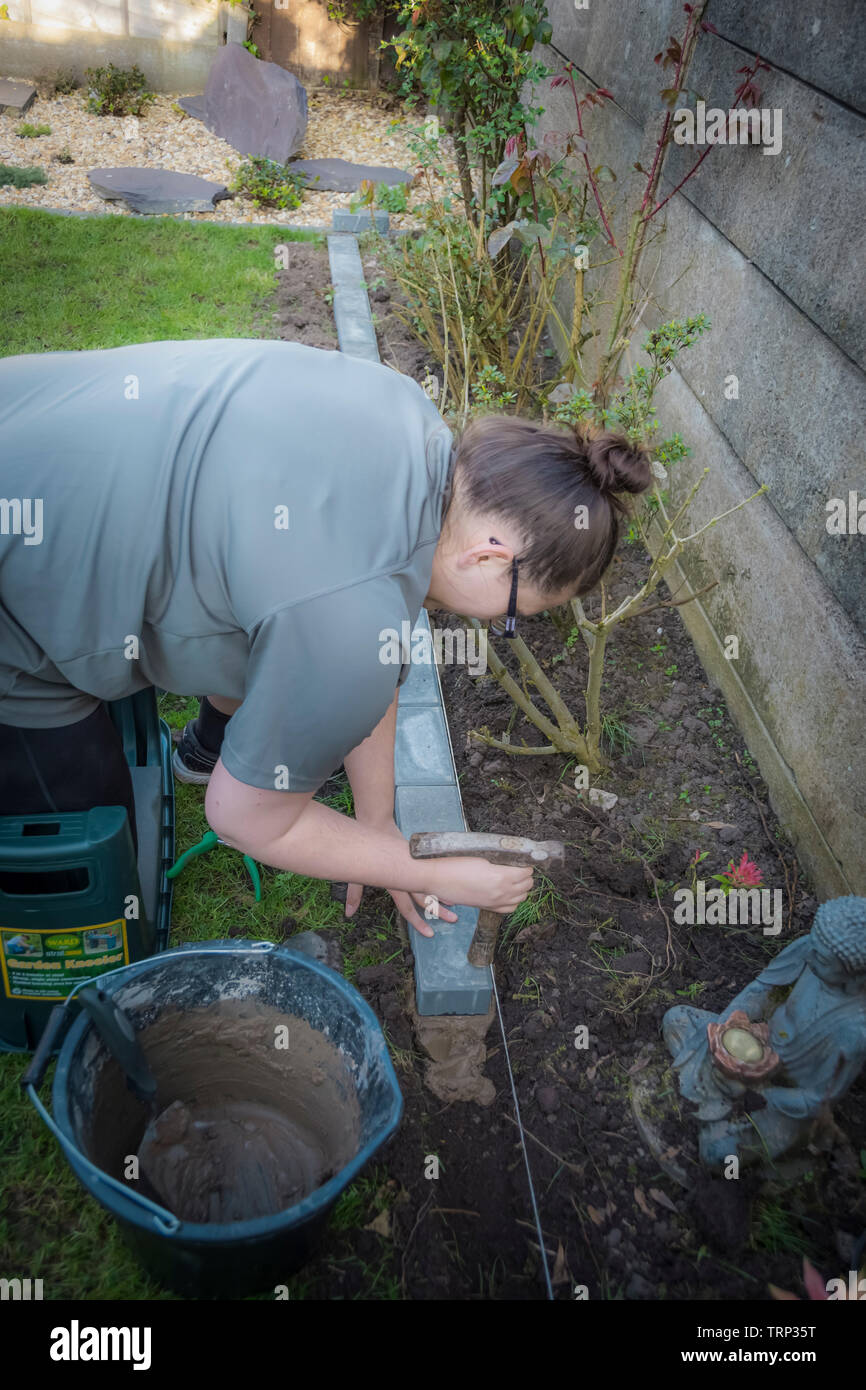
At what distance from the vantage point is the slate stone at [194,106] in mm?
8086

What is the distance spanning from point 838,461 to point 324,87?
879 cm

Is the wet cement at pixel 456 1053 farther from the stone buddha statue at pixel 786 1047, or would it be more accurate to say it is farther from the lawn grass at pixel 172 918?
the stone buddha statue at pixel 786 1047

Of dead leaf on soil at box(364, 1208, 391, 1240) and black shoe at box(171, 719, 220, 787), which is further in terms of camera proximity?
black shoe at box(171, 719, 220, 787)

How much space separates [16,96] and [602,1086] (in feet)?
30.3

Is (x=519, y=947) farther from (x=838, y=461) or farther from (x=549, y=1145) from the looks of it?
(x=838, y=461)

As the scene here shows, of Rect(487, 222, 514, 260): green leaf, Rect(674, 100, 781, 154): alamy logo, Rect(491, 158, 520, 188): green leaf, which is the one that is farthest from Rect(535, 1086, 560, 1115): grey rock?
Rect(491, 158, 520, 188): green leaf

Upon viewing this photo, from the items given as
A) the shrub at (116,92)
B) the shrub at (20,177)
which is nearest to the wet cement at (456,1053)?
the shrub at (20,177)

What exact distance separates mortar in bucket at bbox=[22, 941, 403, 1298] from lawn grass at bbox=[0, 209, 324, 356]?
12.8 ft

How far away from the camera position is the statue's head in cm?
166

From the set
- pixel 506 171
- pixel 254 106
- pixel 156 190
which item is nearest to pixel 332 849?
pixel 506 171

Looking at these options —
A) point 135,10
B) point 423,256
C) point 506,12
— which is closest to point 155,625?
point 423,256

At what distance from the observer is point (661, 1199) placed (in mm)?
1974

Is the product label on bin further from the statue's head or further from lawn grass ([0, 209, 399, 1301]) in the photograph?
the statue's head

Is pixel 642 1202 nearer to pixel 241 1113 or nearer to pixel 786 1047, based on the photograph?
pixel 786 1047
